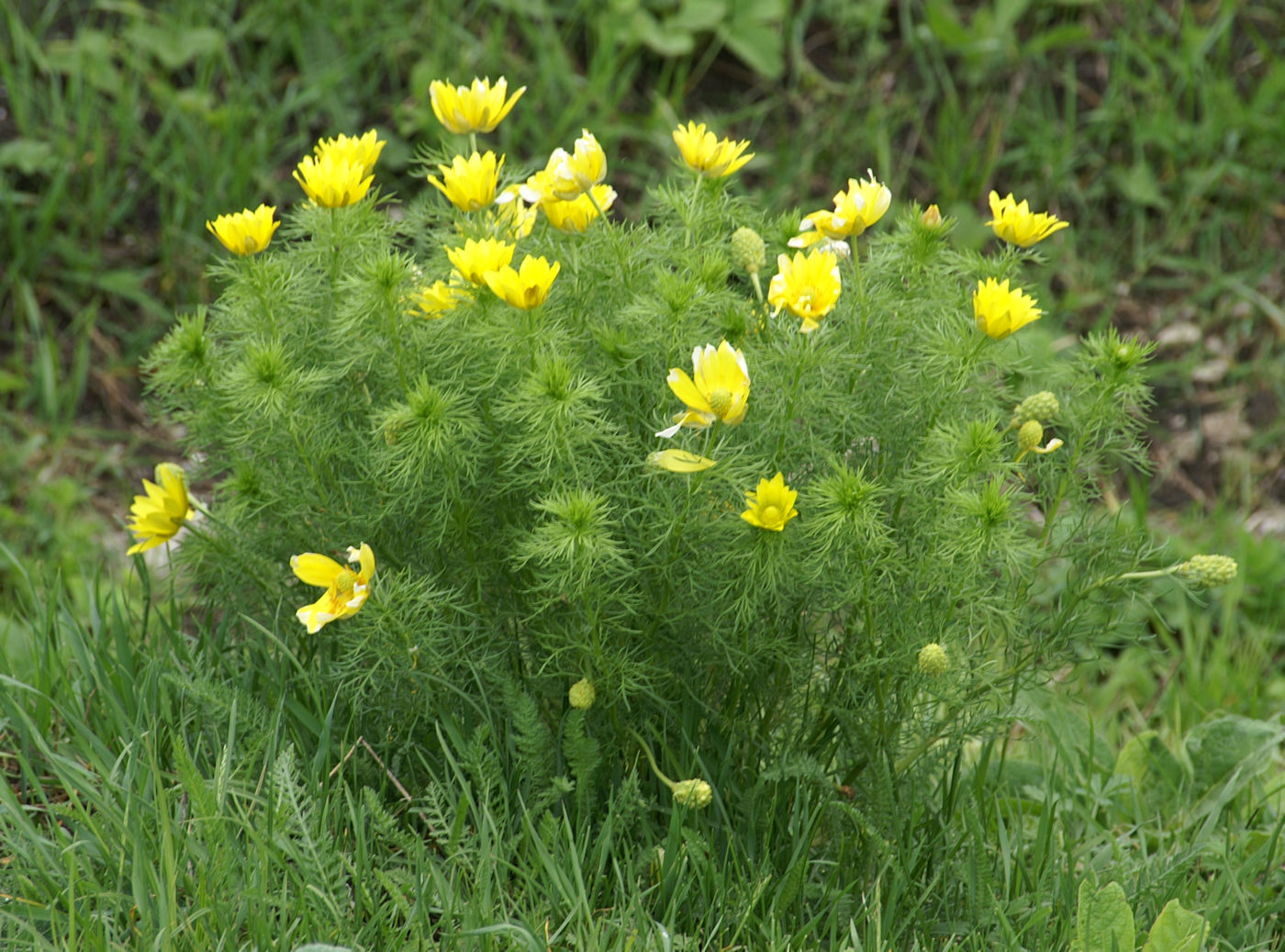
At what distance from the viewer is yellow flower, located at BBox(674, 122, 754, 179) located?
1.70 meters

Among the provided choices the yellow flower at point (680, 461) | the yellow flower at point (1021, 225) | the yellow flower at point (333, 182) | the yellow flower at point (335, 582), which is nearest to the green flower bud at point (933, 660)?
the yellow flower at point (680, 461)

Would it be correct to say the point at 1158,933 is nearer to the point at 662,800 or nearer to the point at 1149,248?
the point at 662,800

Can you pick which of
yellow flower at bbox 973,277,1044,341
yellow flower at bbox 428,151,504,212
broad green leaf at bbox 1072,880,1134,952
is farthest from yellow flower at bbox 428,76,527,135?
broad green leaf at bbox 1072,880,1134,952

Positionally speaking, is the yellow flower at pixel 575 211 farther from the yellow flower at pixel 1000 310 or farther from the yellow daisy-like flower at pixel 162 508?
the yellow daisy-like flower at pixel 162 508

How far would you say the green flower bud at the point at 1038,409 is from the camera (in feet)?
5.24

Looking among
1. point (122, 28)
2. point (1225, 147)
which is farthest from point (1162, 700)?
point (122, 28)

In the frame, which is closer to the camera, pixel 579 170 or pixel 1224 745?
pixel 579 170

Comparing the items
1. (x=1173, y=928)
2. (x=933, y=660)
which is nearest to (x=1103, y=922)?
(x=1173, y=928)

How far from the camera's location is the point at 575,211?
1.69m

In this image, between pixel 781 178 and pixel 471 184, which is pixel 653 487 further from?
pixel 781 178

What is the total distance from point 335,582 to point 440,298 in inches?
14.6

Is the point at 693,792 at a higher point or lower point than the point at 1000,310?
lower

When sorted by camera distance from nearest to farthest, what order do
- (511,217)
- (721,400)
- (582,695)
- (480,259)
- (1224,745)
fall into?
(721,400) → (480,259) → (582,695) → (511,217) → (1224,745)

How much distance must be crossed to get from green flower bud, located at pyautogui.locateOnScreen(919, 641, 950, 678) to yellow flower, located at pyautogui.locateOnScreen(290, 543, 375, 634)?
0.66 m
